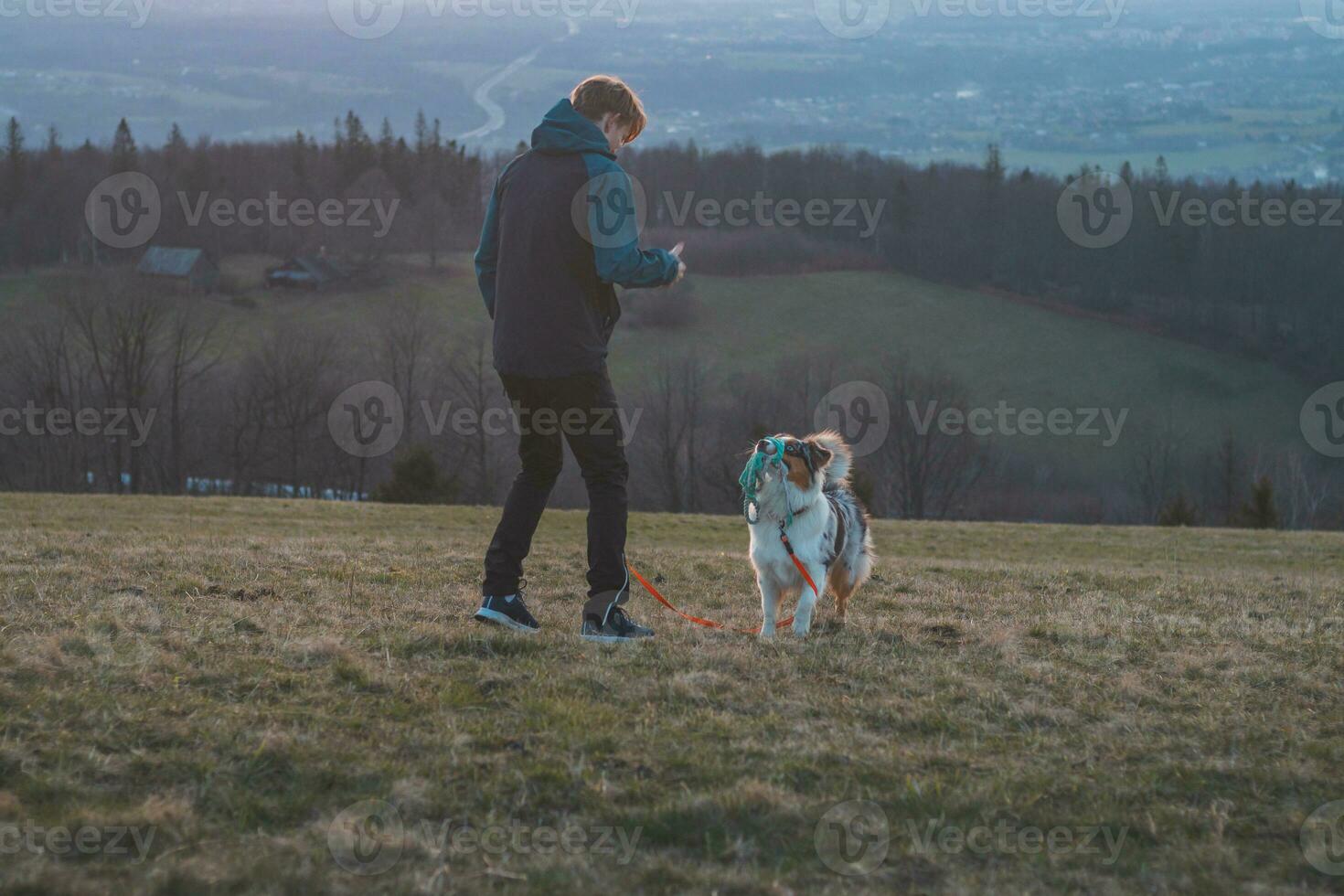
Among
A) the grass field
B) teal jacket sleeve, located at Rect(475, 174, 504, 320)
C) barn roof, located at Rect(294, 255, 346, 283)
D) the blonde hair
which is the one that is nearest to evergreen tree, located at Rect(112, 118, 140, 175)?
barn roof, located at Rect(294, 255, 346, 283)

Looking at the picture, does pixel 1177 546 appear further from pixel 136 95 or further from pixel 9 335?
pixel 136 95

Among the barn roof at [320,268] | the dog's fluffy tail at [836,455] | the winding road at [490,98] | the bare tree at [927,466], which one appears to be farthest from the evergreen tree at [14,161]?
the dog's fluffy tail at [836,455]

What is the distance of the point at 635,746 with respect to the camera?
518 centimetres

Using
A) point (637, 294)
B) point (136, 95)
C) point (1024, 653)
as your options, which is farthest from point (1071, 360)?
point (136, 95)

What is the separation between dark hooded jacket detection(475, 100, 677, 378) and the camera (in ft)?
22.2

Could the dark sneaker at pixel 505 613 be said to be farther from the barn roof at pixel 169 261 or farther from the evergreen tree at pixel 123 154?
the evergreen tree at pixel 123 154

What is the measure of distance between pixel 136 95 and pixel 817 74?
67.1 meters

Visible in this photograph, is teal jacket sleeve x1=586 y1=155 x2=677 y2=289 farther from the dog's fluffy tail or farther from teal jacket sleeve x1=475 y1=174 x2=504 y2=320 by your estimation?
the dog's fluffy tail

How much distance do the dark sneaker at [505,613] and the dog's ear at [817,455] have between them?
7.72ft

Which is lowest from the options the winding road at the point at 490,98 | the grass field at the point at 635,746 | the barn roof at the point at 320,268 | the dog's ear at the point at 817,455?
the grass field at the point at 635,746

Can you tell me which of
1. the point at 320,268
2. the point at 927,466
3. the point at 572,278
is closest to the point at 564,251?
the point at 572,278

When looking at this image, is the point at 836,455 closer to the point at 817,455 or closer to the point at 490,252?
the point at 817,455

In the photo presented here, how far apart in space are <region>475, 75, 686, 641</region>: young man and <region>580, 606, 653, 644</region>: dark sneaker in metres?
0.03

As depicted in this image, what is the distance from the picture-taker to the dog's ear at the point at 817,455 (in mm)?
8422
